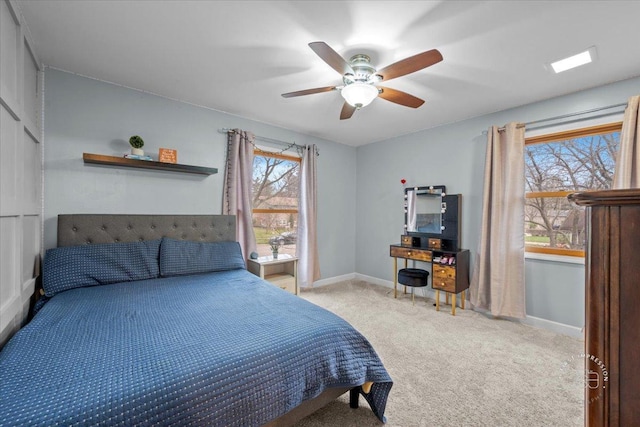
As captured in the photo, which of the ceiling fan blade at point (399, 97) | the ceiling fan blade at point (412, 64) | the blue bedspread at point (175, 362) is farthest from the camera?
the ceiling fan blade at point (399, 97)

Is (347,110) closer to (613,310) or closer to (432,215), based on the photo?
(432,215)

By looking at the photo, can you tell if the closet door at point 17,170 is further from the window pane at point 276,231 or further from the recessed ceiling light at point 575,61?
the recessed ceiling light at point 575,61

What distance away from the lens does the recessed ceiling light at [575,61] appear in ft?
6.82

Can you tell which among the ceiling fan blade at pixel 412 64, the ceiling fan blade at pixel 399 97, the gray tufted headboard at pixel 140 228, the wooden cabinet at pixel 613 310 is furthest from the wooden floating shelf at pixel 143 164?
the wooden cabinet at pixel 613 310

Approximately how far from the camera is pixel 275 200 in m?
4.11

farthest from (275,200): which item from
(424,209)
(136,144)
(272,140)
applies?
(424,209)

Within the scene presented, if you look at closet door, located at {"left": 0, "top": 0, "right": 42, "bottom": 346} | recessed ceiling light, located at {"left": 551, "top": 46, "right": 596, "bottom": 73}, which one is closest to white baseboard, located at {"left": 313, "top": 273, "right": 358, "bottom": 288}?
closet door, located at {"left": 0, "top": 0, "right": 42, "bottom": 346}

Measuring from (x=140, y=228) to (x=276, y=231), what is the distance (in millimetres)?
1831

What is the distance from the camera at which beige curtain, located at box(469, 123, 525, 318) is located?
3000mm

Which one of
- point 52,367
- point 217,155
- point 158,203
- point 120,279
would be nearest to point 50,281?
point 120,279

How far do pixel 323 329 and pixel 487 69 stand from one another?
2525 millimetres

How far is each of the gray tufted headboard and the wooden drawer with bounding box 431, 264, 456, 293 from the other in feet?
8.46

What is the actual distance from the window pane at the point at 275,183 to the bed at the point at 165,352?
5.73 feet

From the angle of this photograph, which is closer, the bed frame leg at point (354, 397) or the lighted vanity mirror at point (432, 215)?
the bed frame leg at point (354, 397)
